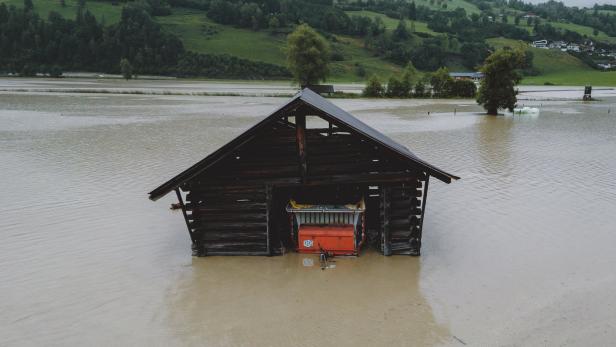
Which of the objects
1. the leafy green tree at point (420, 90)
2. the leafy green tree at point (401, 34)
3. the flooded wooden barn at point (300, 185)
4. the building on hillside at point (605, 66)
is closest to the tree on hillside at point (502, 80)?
the leafy green tree at point (420, 90)

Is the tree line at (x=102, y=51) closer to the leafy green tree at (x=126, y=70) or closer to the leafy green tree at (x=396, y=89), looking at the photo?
the leafy green tree at (x=126, y=70)

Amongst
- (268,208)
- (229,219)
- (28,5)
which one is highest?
(28,5)

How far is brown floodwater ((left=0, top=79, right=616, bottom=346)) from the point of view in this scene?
845cm

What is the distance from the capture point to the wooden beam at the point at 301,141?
35.5 feet

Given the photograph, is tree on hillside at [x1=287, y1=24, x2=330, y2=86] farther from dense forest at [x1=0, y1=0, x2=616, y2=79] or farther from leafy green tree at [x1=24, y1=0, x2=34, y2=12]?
leafy green tree at [x1=24, y1=0, x2=34, y2=12]

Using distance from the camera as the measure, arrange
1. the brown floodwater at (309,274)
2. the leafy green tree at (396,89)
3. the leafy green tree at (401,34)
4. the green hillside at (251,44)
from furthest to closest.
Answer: the leafy green tree at (401,34), the green hillside at (251,44), the leafy green tree at (396,89), the brown floodwater at (309,274)

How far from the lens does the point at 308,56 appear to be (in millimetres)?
83438

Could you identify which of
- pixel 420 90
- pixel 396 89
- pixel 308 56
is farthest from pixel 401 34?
pixel 396 89

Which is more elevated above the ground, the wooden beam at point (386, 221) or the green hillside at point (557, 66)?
the green hillside at point (557, 66)

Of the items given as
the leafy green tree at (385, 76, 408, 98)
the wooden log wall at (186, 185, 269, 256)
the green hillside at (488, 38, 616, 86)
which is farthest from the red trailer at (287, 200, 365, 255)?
the green hillside at (488, 38, 616, 86)

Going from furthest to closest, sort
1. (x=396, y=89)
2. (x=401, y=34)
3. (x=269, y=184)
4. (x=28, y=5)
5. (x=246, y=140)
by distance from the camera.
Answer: (x=401, y=34)
(x=28, y=5)
(x=396, y=89)
(x=269, y=184)
(x=246, y=140)

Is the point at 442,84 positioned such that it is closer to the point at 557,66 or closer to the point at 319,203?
the point at 319,203

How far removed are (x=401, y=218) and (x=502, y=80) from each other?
39.9 m

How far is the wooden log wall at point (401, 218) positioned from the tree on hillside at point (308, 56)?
242 feet
